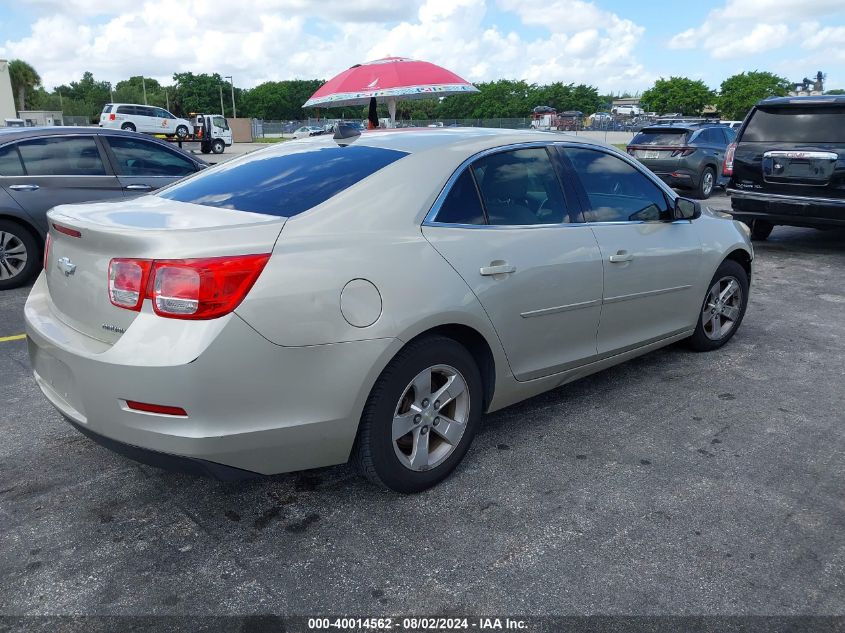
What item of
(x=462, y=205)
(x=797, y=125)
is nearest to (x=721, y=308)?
(x=462, y=205)

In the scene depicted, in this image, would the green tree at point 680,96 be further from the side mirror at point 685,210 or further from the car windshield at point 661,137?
the side mirror at point 685,210

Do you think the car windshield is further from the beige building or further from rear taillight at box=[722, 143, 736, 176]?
the beige building

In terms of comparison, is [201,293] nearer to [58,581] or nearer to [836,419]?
[58,581]

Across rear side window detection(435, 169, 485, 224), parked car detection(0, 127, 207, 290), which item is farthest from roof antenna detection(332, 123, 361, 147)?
parked car detection(0, 127, 207, 290)

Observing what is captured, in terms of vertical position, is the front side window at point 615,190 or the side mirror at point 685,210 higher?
the front side window at point 615,190

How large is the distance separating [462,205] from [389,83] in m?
9.33

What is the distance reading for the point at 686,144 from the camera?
49.5 feet

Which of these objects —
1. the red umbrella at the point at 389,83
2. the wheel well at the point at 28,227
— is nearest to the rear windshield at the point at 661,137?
the red umbrella at the point at 389,83

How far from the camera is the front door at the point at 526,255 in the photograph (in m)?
3.17

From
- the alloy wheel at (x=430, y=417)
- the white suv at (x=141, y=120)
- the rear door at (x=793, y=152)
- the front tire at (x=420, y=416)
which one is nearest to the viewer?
the front tire at (x=420, y=416)

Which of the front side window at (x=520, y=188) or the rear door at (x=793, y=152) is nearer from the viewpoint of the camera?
the front side window at (x=520, y=188)

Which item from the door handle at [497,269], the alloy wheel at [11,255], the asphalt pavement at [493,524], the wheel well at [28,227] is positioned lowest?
the asphalt pavement at [493,524]

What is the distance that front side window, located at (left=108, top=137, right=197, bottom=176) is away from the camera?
739 centimetres

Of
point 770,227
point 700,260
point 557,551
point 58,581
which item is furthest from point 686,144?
point 58,581
